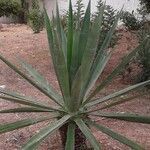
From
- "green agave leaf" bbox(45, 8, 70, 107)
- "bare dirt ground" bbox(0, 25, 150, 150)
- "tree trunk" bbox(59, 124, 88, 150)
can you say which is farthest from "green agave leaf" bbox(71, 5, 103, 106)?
"bare dirt ground" bbox(0, 25, 150, 150)

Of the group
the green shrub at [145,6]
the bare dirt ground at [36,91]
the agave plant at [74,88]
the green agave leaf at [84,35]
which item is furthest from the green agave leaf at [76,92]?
the green shrub at [145,6]

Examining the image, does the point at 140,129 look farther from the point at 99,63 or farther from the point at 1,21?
the point at 1,21

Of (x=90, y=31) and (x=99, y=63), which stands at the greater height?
(x=90, y=31)

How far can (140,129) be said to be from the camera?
566 cm

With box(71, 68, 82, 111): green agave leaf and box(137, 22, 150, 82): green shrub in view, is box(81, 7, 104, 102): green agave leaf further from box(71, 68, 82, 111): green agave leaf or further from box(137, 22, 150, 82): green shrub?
box(137, 22, 150, 82): green shrub

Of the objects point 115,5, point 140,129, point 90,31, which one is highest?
point 115,5

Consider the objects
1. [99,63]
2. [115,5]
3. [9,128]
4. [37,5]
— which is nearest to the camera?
[9,128]

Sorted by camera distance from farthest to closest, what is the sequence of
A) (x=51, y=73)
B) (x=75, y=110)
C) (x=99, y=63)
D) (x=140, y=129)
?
(x=51, y=73), (x=140, y=129), (x=99, y=63), (x=75, y=110)

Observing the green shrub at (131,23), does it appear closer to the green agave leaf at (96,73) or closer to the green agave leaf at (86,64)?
the green agave leaf at (96,73)

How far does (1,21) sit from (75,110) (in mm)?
13790

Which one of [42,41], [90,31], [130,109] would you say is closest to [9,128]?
[90,31]

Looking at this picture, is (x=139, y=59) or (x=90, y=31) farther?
(x=139, y=59)

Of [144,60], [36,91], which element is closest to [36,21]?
[36,91]

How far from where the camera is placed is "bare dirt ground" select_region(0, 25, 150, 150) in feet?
17.1
